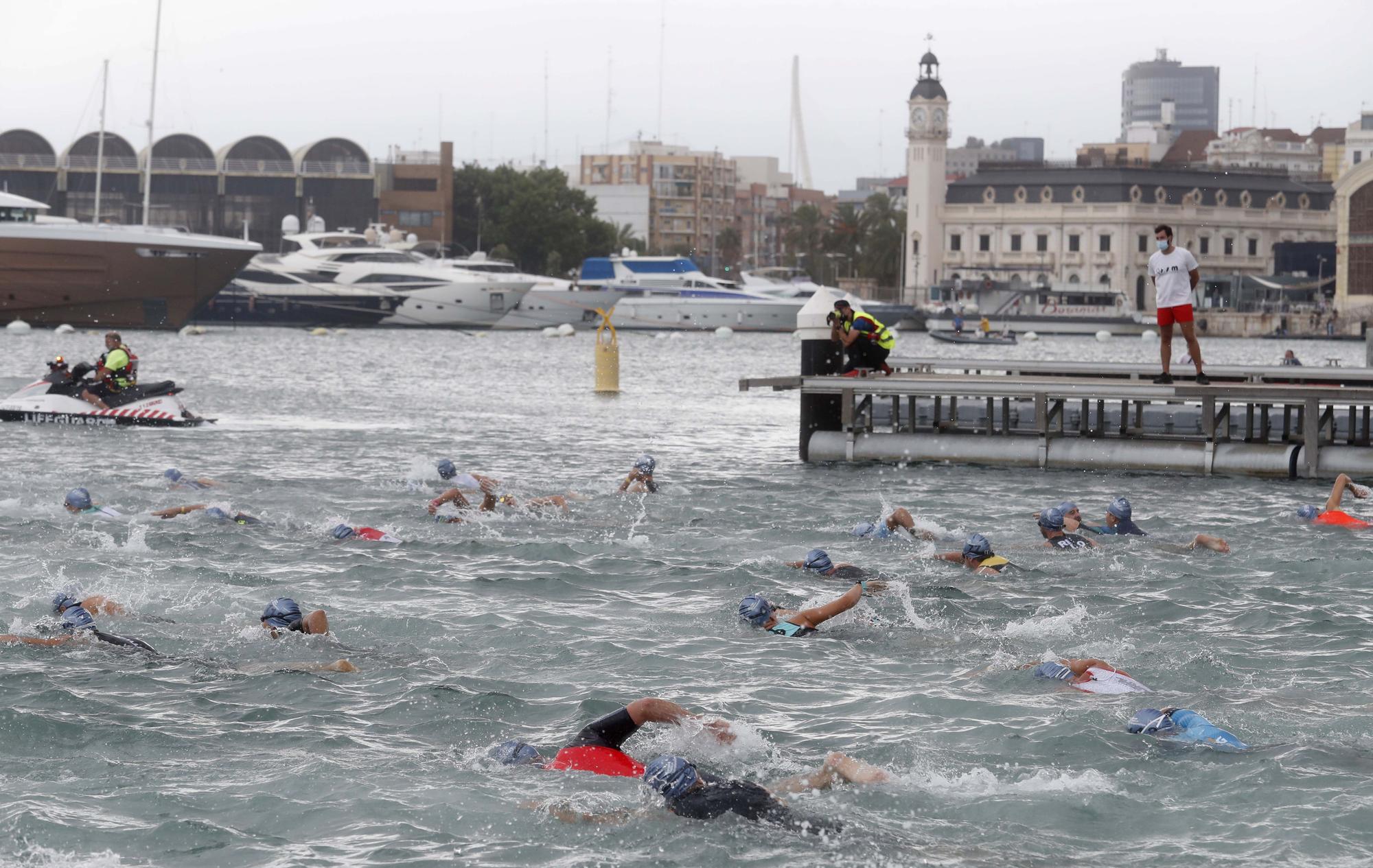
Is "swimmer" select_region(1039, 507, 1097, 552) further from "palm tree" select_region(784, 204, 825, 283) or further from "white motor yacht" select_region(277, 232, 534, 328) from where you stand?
"palm tree" select_region(784, 204, 825, 283)

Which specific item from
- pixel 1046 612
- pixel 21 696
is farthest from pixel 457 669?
pixel 1046 612

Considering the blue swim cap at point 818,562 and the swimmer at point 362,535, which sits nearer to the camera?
the blue swim cap at point 818,562

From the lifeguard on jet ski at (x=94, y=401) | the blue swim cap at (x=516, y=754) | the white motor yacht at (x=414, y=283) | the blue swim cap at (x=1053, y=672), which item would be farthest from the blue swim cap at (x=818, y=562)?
the white motor yacht at (x=414, y=283)

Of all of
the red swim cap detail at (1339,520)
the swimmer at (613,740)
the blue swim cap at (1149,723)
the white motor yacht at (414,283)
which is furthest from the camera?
the white motor yacht at (414,283)

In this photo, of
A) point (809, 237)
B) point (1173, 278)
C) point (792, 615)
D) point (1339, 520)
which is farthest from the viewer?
point (809, 237)

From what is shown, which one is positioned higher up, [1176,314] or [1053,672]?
[1176,314]

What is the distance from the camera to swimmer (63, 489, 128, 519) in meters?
21.0

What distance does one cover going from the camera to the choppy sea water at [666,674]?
402 inches

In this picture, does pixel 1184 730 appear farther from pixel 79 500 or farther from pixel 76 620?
pixel 79 500

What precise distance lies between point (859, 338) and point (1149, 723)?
17500 millimetres

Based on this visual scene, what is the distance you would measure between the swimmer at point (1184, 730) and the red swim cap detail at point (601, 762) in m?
3.63

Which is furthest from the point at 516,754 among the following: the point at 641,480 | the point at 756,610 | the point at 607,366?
the point at 607,366

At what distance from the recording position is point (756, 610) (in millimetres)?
15211

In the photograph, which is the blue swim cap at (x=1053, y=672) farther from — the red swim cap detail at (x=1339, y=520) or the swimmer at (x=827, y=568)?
the red swim cap detail at (x=1339, y=520)
